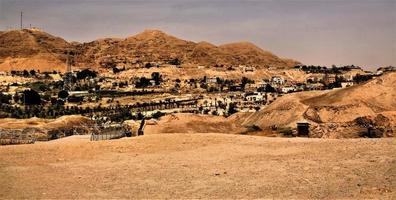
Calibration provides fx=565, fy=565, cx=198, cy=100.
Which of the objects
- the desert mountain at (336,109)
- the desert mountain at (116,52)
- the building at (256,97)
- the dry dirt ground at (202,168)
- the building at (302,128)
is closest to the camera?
the dry dirt ground at (202,168)

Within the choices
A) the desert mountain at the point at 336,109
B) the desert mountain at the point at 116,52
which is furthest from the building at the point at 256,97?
the desert mountain at the point at 116,52

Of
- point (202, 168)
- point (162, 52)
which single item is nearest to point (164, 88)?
point (162, 52)

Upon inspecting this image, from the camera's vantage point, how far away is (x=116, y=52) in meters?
173

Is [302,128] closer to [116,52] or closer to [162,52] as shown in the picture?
[162,52]

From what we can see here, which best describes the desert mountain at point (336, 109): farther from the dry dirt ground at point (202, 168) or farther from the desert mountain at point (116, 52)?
the desert mountain at point (116, 52)

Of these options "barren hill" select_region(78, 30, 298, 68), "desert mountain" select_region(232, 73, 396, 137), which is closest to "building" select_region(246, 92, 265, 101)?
"desert mountain" select_region(232, 73, 396, 137)

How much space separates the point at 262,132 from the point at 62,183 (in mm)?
14573

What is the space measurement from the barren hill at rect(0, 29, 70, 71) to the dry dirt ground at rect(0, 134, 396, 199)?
131132mm

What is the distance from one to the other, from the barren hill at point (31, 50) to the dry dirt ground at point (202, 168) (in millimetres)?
131132

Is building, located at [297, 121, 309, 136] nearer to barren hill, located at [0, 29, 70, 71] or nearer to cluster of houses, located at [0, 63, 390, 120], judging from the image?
cluster of houses, located at [0, 63, 390, 120]

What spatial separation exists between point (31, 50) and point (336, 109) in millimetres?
145335

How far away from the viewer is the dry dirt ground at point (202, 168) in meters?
14.3

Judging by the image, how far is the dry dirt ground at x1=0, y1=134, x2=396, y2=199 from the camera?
47.0ft

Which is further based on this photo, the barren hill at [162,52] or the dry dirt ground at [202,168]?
the barren hill at [162,52]
